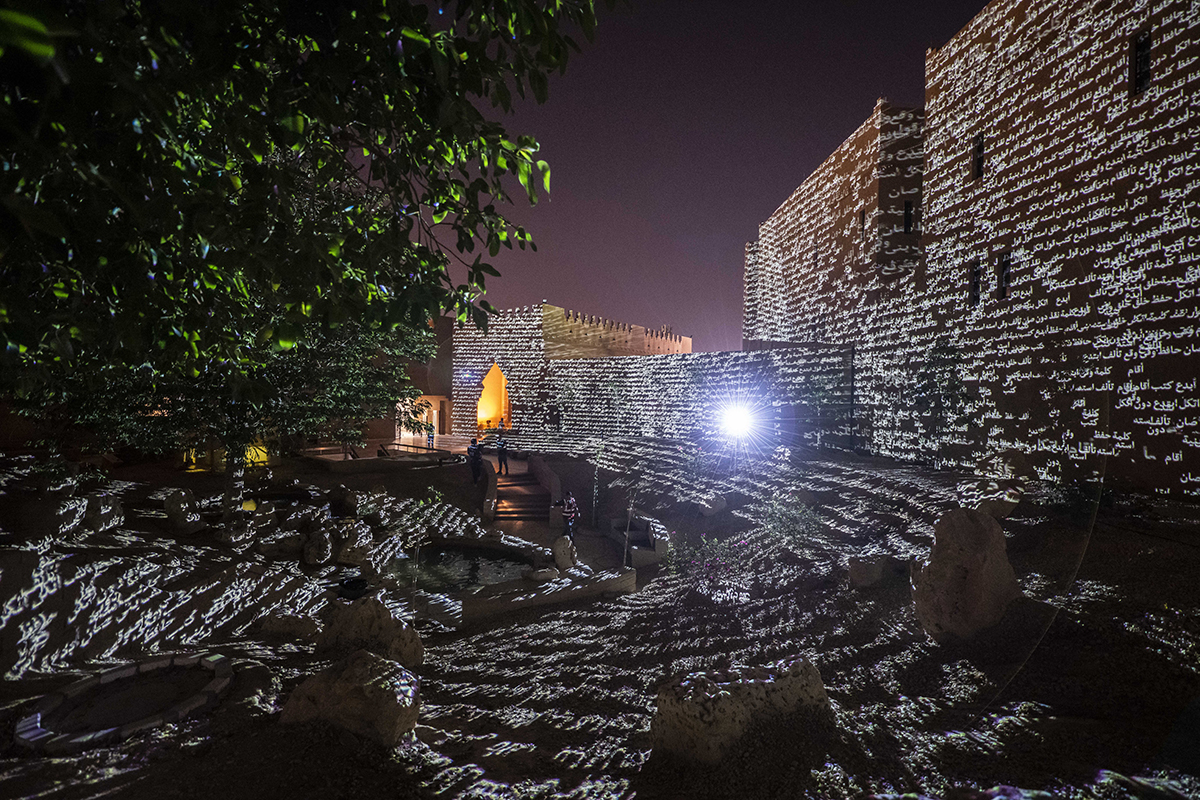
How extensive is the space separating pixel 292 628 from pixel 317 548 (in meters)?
4.38

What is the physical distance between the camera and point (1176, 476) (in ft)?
23.9

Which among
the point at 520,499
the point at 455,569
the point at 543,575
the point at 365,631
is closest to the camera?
the point at 365,631

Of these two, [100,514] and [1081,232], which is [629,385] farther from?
[100,514]

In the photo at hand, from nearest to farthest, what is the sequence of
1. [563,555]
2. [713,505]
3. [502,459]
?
[563,555] < [713,505] < [502,459]

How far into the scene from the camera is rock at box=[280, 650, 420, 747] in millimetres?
3225

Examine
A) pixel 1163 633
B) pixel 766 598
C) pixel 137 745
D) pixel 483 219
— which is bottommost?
pixel 766 598

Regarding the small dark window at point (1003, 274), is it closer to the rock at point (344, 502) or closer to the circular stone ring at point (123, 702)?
the circular stone ring at point (123, 702)

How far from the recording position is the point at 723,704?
3080mm

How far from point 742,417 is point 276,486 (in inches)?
507

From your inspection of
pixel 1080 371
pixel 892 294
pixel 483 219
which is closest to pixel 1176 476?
pixel 1080 371

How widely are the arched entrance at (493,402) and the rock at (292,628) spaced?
66.0 ft

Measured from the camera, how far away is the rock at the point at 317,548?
10047mm

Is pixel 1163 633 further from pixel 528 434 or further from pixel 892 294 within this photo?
pixel 528 434

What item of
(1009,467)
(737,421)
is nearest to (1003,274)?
(1009,467)
